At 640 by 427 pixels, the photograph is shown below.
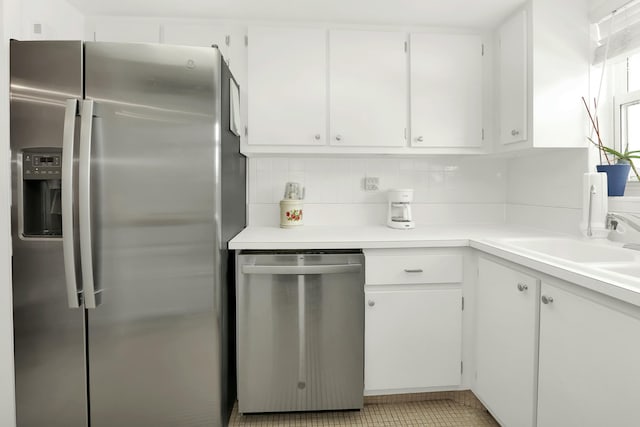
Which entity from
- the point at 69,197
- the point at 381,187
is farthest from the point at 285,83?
the point at 69,197

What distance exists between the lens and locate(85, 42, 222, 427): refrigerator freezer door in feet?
4.91

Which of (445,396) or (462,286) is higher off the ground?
(462,286)

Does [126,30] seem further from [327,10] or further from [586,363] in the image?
[586,363]

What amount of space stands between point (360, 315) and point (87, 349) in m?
1.22

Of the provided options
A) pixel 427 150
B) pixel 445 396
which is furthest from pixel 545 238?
pixel 445 396

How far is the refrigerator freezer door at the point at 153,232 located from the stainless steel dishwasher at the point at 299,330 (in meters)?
0.22

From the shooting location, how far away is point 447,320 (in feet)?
6.23

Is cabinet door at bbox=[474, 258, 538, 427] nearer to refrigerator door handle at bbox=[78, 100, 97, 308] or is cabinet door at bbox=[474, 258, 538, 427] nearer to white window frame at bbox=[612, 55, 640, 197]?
white window frame at bbox=[612, 55, 640, 197]

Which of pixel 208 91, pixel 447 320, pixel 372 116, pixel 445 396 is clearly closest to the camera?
pixel 208 91

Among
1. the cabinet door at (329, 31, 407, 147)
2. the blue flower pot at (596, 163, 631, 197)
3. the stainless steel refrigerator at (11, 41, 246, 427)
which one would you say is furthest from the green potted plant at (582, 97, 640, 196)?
the stainless steel refrigerator at (11, 41, 246, 427)

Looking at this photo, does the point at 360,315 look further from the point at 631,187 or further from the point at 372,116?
the point at 631,187

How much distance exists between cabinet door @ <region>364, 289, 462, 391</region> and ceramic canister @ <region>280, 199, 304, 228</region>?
720mm

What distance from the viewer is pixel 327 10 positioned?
2.05 metres

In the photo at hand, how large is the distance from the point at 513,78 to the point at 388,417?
1977mm
